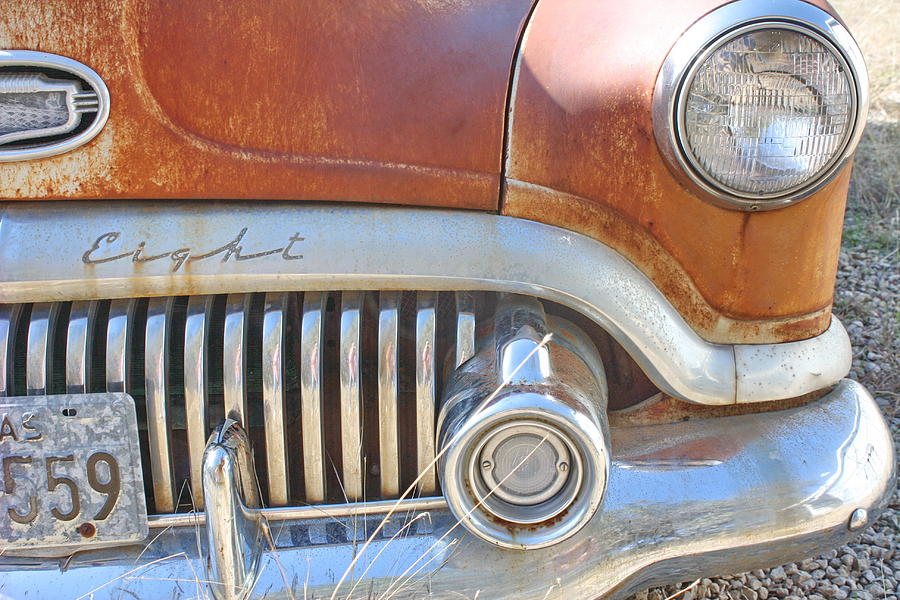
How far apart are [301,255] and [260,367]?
30 cm

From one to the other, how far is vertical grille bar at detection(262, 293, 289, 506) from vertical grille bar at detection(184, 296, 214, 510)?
0.09 m

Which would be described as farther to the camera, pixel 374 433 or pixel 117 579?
pixel 374 433

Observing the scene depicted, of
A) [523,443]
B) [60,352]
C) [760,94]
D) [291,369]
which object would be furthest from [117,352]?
[760,94]

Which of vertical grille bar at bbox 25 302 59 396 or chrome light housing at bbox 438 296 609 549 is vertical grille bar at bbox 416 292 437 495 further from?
vertical grille bar at bbox 25 302 59 396

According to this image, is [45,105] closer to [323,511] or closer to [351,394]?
[351,394]

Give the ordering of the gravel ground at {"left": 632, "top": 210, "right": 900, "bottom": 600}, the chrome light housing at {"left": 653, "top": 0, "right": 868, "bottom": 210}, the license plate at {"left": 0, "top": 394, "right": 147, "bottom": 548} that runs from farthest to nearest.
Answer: the gravel ground at {"left": 632, "top": 210, "right": 900, "bottom": 600} → the license plate at {"left": 0, "top": 394, "right": 147, "bottom": 548} → the chrome light housing at {"left": 653, "top": 0, "right": 868, "bottom": 210}

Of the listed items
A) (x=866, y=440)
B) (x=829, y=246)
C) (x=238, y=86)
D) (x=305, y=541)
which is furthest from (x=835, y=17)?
(x=305, y=541)

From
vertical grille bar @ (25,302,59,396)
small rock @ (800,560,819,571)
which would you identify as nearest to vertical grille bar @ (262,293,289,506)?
vertical grille bar @ (25,302,59,396)

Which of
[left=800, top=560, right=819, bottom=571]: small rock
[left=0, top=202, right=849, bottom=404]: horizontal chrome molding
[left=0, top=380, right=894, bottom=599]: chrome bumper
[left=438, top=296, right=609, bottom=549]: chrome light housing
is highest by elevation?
[left=0, top=202, right=849, bottom=404]: horizontal chrome molding

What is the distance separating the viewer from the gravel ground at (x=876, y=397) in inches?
74.8

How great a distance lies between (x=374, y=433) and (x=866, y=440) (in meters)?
0.85

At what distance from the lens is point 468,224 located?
1351mm

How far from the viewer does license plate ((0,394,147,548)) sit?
4.40 feet

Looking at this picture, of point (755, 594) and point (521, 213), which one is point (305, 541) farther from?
point (755, 594)
